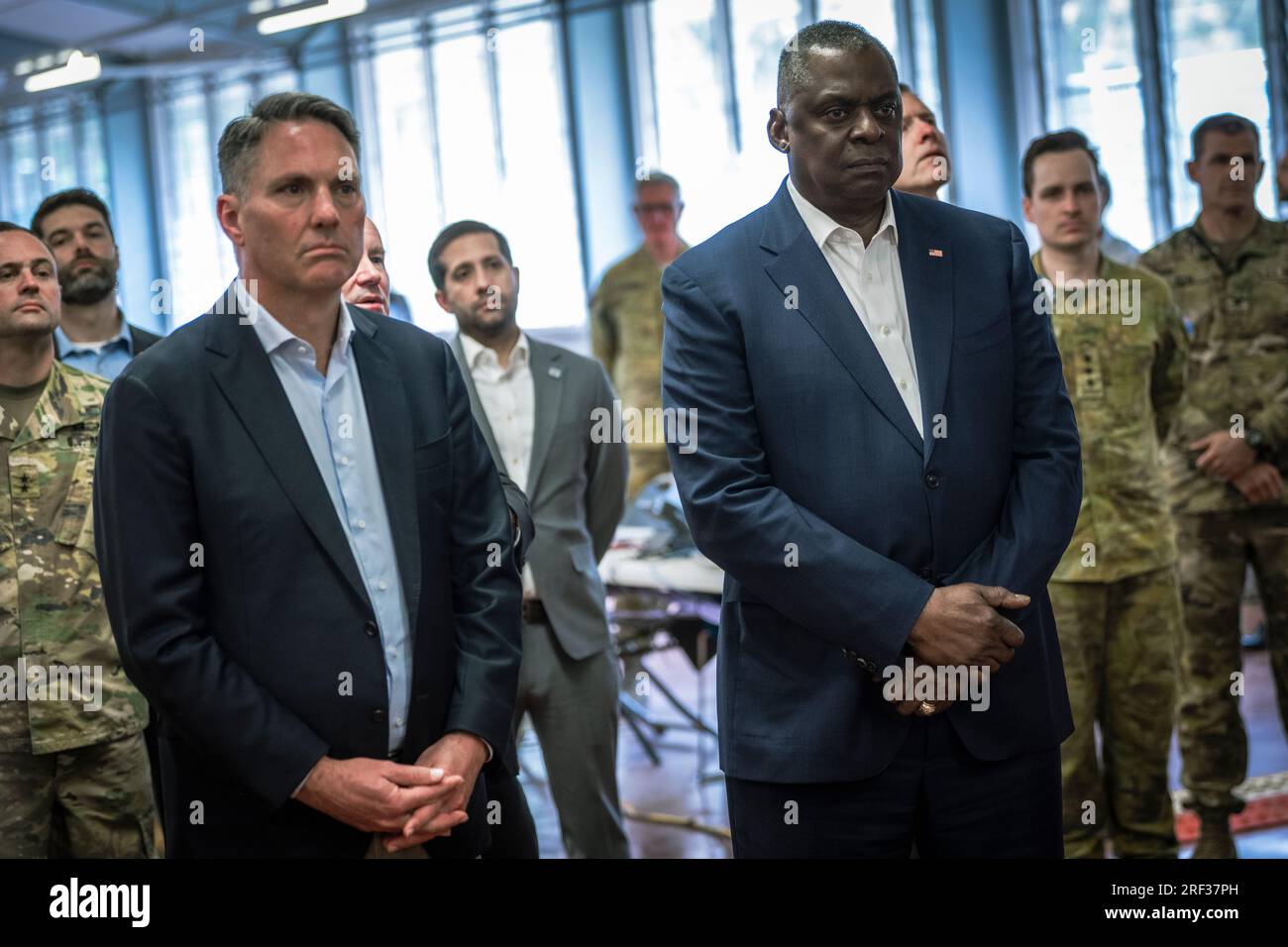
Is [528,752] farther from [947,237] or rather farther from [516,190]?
[516,190]

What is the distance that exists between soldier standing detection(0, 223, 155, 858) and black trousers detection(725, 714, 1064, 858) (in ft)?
4.86

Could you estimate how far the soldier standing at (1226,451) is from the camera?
11.4 feet

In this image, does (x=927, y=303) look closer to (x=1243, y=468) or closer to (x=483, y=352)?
(x=483, y=352)

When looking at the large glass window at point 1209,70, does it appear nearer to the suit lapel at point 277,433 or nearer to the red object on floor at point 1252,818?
the red object on floor at point 1252,818

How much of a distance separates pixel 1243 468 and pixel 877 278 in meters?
1.96

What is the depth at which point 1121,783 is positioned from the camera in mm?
3160

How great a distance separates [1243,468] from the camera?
11.5 ft

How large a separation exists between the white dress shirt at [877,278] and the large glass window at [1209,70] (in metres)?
6.43

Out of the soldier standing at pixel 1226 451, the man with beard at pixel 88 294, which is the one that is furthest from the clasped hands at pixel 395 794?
the soldier standing at pixel 1226 451

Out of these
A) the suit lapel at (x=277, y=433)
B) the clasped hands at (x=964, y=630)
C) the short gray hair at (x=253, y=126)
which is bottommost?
the clasped hands at (x=964, y=630)

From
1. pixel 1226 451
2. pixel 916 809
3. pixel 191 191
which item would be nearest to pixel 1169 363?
pixel 1226 451

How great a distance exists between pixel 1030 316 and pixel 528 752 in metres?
3.92
